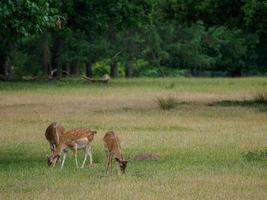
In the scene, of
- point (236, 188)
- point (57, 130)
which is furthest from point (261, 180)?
point (57, 130)

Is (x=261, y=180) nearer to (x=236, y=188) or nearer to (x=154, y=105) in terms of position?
(x=236, y=188)

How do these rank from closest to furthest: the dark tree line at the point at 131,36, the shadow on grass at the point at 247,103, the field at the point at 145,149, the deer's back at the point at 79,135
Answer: the field at the point at 145,149 → the deer's back at the point at 79,135 → the dark tree line at the point at 131,36 → the shadow on grass at the point at 247,103

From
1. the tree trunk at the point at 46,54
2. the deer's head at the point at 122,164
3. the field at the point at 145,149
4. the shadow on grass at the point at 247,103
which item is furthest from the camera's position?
the tree trunk at the point at 46,54

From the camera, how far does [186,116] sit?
2755 cm

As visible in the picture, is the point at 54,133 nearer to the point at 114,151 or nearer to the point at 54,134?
the point at 54,134

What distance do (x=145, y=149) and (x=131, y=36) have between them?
45.7 m

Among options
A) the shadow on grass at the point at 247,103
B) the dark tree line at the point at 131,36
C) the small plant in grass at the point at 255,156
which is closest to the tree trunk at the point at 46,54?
the dark tree line at the point at 131,36

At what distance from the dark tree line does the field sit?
2.65 m

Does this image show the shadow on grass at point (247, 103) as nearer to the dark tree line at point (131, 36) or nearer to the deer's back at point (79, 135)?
the dark tree line at point (131, 36)

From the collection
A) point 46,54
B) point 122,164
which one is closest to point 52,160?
point 122,164

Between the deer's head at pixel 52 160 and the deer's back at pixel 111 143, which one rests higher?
the deer's back at pixel 111 143

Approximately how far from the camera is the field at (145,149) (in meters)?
13.2

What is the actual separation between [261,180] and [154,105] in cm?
1922

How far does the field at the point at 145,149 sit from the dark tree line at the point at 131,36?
265cm
